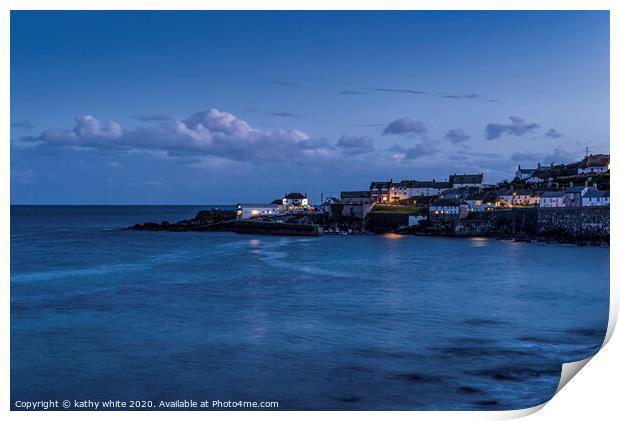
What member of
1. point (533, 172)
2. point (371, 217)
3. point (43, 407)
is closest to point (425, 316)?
point (43, 407)

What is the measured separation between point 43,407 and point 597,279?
36.5ft

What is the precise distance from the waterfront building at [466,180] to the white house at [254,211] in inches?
484

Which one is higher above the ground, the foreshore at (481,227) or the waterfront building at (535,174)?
the waterfront building at (535,174)

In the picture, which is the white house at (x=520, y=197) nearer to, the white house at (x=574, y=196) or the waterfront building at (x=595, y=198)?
the white house at (x=574, y=196)

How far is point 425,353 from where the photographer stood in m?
6.63

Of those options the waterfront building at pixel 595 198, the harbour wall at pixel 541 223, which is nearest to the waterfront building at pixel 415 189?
the harbour wall at pixel 541 223

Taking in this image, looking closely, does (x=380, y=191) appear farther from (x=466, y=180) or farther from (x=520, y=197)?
(x=520, y=197)

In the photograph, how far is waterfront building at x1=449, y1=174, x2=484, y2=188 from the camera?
136ft

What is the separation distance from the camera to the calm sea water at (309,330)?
18.1 ft

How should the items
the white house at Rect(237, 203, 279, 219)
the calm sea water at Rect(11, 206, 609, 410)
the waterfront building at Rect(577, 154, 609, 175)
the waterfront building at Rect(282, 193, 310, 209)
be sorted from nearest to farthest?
the calm sea water at Rect(11, 206, 609, 410) < the waterfront building at Rect(577, 154, 609, 175) < the white house at Rect(237, 203, 279, 219) < the waterfront building at Rect(282, 193, 310, 209)

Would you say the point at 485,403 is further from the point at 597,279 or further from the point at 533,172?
the point at 533,172

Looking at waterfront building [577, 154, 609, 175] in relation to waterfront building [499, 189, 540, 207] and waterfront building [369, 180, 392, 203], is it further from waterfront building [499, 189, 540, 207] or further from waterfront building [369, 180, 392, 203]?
waterfront building [369, 180, 392, 203]

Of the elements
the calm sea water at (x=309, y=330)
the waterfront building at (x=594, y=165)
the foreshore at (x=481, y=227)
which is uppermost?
the waterfront building at (x=594, y=165)

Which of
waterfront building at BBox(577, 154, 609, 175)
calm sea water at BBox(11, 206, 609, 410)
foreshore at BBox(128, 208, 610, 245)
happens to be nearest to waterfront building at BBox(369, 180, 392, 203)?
foreshore at BBox(128, 208, 610, 245)
